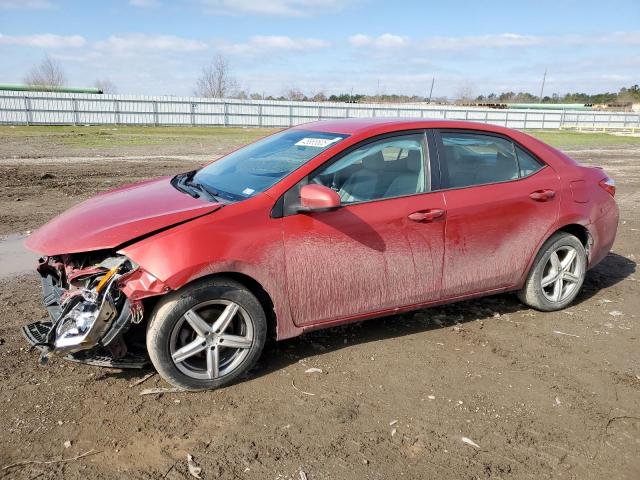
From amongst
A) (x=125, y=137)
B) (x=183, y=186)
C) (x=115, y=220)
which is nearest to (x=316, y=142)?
(x=183, y=186)

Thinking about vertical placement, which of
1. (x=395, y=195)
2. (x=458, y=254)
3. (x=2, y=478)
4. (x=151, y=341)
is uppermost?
(x=395, y=195)

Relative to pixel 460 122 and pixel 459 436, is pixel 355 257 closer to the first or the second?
pixel 459 436

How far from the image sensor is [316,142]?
4.12m

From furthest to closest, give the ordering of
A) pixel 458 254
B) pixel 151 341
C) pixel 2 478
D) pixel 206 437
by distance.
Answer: pixel 458 254 < pixel 151 341 < pixel 206 437 < pixel 2 478

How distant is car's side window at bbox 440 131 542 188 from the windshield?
2.98 ft

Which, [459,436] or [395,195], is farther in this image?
[395,195]

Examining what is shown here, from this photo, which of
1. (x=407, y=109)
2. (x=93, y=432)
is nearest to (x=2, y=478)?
(x=93, y=432)

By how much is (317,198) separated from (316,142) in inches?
30.8

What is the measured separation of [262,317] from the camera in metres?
3.56

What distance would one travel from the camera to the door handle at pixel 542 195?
4566 mm

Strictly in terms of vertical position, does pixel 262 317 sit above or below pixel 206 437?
above

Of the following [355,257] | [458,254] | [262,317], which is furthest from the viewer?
[458,254]

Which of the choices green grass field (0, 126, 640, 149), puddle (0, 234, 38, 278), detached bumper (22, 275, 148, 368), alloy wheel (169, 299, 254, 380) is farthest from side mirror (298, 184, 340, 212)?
green grass field (0, 126, 640, 149)

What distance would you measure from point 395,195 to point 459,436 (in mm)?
1723
